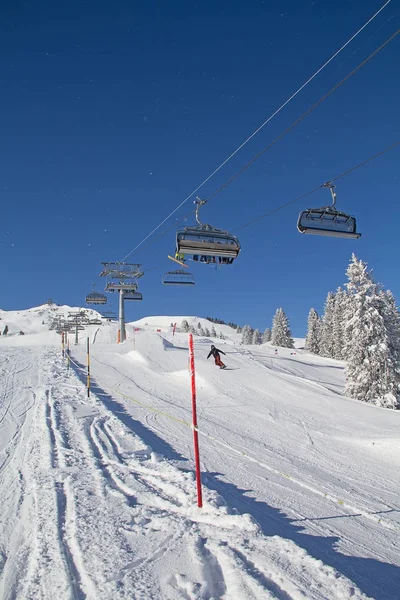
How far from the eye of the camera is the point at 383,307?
89.8 ft

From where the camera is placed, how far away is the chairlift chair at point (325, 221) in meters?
10.1

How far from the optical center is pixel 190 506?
14.3 ft

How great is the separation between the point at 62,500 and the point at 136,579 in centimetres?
194

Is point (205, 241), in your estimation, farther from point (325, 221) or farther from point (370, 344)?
point (370, 344)

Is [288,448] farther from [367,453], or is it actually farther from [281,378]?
[281,378]

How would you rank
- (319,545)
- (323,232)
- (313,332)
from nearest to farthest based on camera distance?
(319,545) < (323,232) < (313,332)

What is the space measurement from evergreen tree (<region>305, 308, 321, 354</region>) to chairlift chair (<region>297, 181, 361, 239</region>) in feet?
205

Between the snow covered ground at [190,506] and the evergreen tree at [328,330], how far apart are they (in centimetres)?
5273

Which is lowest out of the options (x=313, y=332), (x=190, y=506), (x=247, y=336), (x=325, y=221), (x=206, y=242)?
(x=190, y=506)

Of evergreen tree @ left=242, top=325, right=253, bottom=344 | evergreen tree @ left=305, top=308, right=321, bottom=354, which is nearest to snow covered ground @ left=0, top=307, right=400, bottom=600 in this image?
evergreen tree @ left=305, top=308, right=321, bottom=354

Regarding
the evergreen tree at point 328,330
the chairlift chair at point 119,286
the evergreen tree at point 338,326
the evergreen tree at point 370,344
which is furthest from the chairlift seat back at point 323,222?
the evergreen tree at point 328,330

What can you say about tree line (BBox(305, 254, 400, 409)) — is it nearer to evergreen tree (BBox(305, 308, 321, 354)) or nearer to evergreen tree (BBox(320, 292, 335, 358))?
evergreen tree (BBox(320, 292, 335, 358))

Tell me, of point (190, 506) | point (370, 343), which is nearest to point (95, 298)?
point (370, 343)

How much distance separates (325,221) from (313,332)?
6424cm
